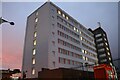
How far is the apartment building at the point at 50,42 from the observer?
43.6 metres

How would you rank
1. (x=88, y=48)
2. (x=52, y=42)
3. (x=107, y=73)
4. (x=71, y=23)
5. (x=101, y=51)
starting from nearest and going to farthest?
(x=107, y=73) < (x=52, y=42) < (x=71, y=23) < (x=88, y=48) < (x=101, y=51)

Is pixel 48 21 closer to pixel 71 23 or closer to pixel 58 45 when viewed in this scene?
pixel 58 45

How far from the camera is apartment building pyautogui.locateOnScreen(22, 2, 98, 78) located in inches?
1716

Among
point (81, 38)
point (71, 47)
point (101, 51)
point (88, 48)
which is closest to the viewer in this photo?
point (71, 47)

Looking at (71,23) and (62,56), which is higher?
(71,23)

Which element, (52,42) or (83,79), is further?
(52,42)

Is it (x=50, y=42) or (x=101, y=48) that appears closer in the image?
(x=50, y=42)

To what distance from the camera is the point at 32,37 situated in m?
50.9

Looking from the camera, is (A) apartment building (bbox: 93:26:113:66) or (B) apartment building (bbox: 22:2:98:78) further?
(A) apartment building (bbox: 93:26:113:66)

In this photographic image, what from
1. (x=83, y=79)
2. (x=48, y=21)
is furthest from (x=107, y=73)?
(x=48, y=21)

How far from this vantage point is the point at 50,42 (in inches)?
1736

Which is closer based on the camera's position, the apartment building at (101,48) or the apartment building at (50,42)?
the apartment building at (50,42)

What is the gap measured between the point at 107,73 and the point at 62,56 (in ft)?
98.2

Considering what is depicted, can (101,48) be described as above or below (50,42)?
above
